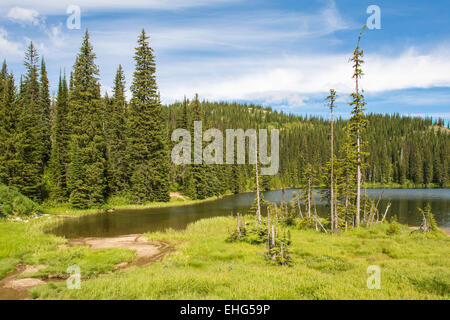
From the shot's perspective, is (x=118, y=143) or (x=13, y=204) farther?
(x=118, y=143)

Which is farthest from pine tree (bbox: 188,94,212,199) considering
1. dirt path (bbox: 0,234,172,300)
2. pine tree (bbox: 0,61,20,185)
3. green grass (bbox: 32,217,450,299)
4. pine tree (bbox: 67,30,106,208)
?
green grass (bbox: 32,217,450,299)

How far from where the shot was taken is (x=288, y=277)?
10961 millimetres

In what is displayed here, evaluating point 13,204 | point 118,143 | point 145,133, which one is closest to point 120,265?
point 13,204

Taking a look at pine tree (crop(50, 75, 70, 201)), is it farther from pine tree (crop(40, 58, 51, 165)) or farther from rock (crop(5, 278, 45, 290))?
rock (crop(5, 278, 45, 290))

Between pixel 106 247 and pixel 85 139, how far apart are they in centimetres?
2537

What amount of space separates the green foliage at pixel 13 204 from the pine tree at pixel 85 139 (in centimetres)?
863

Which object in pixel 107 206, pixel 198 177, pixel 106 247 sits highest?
pixel 198 177

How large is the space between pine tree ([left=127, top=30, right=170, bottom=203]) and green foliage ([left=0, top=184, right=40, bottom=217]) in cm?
1786

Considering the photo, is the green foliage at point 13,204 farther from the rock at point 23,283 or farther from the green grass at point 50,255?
the rock at point 23,283

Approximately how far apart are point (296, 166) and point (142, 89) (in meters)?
92.6

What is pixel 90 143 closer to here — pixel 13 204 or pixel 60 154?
pixel 60 154

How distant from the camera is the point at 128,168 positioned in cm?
5072

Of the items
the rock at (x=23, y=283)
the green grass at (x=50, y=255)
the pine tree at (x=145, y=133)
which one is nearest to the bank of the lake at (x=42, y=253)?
the green grass at (x=50, y=255)

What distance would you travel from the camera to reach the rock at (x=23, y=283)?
468 inches
